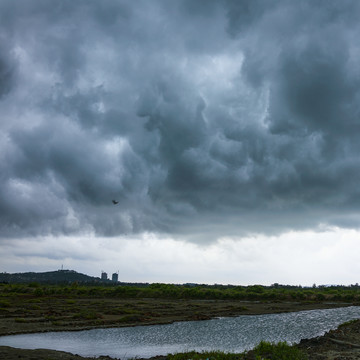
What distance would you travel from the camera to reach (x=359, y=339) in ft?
120

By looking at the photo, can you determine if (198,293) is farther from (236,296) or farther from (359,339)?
(359,339)

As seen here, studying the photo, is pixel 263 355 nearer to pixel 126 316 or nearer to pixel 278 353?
pixel 278 353

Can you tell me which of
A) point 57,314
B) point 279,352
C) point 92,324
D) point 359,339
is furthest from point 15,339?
point 359,339

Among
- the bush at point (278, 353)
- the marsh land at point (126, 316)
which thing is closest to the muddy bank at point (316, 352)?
the marsh land at point (126, 316)

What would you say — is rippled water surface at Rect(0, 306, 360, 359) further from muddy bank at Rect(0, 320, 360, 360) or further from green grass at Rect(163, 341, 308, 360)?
green grass at Rect(163, 341, 308, 360)

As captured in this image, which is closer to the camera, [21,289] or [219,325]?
[219,325]

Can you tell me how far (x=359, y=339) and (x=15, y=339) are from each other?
39.4 metres

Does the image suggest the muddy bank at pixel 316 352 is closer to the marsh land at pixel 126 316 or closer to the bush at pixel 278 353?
the marsh land at pixel 126 316

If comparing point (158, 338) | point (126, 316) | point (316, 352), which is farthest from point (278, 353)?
point (126, 316)

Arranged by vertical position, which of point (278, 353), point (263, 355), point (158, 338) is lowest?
point (158, 338)

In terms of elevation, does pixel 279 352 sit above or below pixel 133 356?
above

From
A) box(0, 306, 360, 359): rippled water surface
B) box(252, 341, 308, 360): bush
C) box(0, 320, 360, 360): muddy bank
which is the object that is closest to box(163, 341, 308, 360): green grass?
box(252, 341, 308, 360): bush

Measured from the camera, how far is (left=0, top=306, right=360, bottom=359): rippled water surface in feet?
123

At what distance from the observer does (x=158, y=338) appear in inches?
1794
